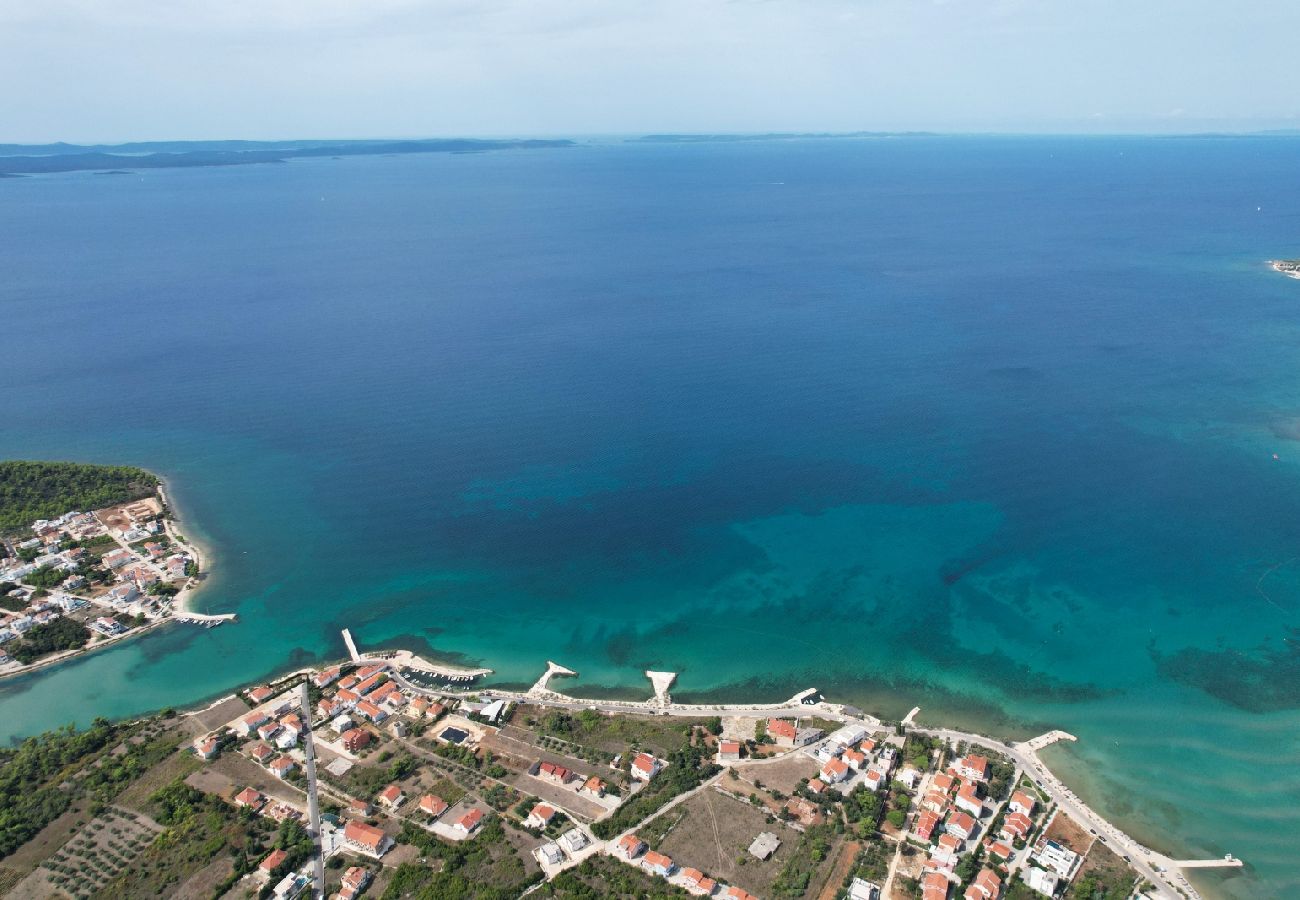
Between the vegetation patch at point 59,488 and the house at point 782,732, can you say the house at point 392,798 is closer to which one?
the house at point 782,732

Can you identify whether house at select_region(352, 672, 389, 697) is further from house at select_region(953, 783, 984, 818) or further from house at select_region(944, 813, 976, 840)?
house at select_region(953, 783, 984, 818)

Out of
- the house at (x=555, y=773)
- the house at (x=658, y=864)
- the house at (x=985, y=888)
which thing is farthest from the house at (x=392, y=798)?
the house at (x=985, y=888)

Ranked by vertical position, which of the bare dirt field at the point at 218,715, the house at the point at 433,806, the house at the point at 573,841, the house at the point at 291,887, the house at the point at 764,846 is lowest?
the house at the point at 764,846

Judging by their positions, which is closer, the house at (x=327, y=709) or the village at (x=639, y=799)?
the village at (x=639, y=799)

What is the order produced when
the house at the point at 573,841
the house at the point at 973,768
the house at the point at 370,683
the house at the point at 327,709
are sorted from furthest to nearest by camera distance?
the house at the point at 370,683 → the house at the point at 327,709 → the house at the point at 973,768 → the house at the point at 573,841

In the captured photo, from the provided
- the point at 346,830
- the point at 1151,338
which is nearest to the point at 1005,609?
the point at 346,830

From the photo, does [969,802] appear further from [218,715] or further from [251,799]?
[218,715]

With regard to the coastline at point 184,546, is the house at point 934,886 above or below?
below
